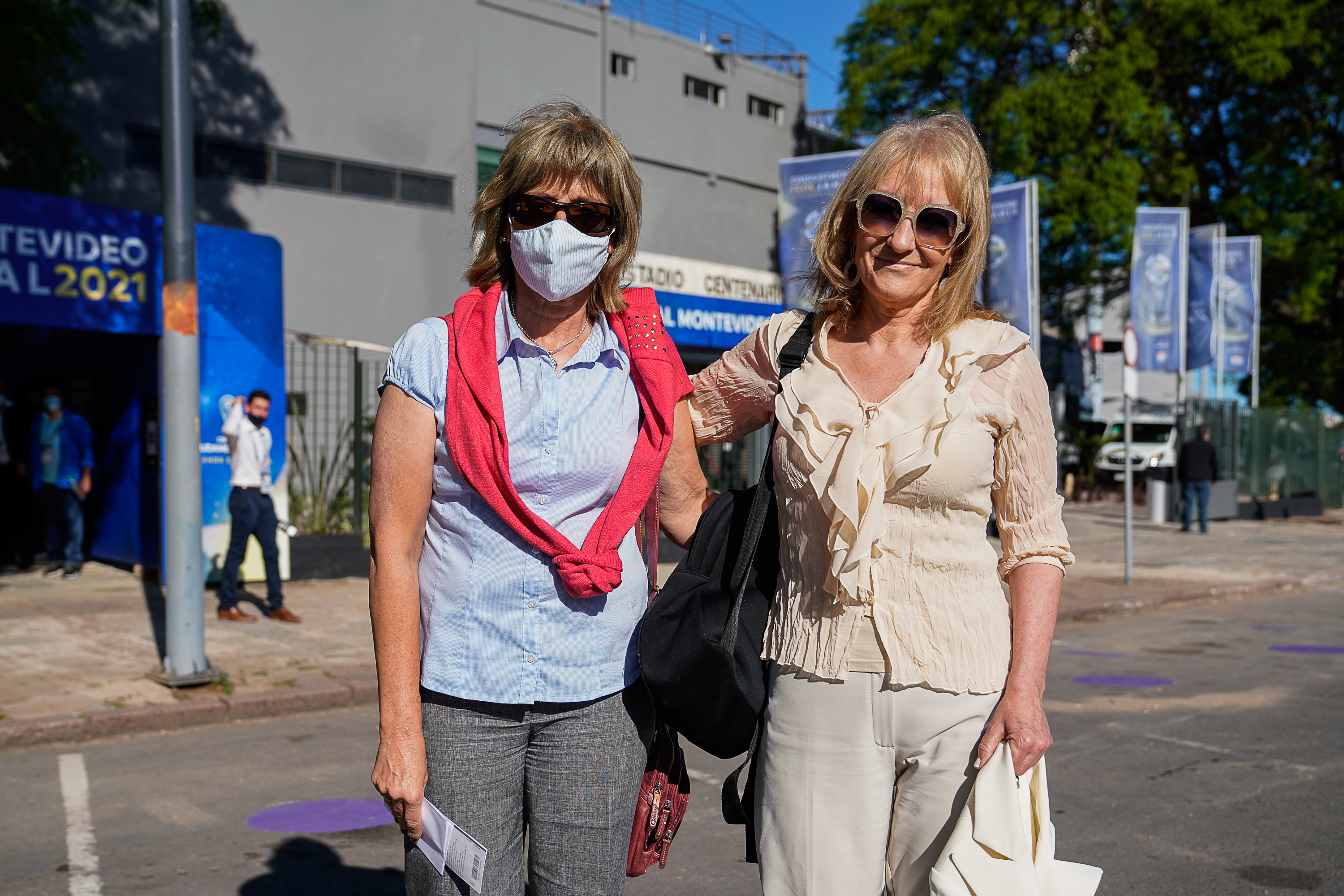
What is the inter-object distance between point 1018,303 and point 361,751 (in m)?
12.0

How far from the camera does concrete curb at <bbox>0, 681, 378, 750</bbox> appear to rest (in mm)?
6133

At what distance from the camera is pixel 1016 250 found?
1537 centimetres

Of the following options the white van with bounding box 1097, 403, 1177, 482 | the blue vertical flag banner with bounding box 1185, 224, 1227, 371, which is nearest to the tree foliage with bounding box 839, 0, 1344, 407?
the blue vertical flag banner with bounding box 1185, 224, 1227, 371

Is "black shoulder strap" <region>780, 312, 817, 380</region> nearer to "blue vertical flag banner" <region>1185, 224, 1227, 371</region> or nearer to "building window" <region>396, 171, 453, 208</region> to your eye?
"building window" <region>396, 171, 453, 208</region>

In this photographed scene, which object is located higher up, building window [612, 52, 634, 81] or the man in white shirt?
building window [612, 52, 634, 81]

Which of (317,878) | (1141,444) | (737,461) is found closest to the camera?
(317,878)

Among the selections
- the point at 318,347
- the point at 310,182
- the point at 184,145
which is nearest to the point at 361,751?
the point at 184,145

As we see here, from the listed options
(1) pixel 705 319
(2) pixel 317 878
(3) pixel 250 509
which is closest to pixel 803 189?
(1) pixel 705 319

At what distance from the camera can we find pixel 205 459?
1095cm

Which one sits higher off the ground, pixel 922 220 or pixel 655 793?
pixel 922 220

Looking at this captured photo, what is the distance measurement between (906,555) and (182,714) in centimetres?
565

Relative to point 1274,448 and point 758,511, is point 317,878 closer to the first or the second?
point 758,511

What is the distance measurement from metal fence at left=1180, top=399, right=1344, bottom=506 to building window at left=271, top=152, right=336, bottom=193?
17128 millimetres

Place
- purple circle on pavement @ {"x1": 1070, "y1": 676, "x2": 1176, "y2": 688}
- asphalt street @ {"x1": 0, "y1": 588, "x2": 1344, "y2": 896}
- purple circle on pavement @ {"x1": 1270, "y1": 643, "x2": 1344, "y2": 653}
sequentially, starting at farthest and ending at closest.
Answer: purple circle on pavement @ {"x1": 1270, "y1": 643, "x2": 1344, "y2": 653} < purple circle on pavement @ {"x1": 1070, "y1": 676, "x2": 1176, "y2": 688} < asphalt street @ {"x1": 0, "y1": 588, "x2": 1344, "y2": 896}
